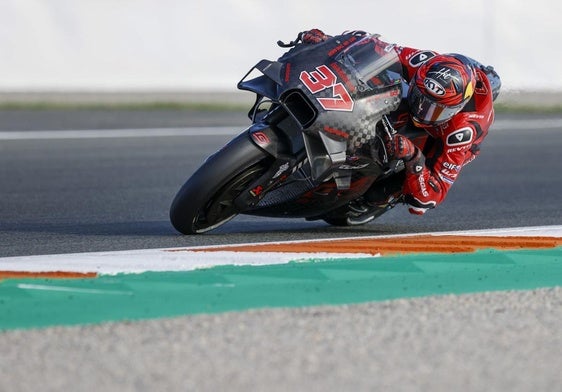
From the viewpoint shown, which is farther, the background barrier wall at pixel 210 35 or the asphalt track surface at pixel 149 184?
the background barrier wall at pixel 210 35

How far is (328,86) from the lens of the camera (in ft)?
19.7

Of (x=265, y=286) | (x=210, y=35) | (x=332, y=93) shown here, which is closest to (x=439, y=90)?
(x=332, y=93)

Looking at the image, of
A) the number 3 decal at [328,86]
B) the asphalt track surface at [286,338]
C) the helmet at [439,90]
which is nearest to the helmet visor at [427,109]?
the helmet at [439,90]

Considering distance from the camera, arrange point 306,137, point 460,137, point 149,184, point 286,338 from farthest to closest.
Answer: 1. point 149,184
2. point 460,137
3. point 306,137
4. point 286,338

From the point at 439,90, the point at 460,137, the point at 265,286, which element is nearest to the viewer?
the point at 265,286

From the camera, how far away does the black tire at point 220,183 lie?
6031 mm

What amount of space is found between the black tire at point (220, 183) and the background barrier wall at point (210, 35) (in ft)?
28.1

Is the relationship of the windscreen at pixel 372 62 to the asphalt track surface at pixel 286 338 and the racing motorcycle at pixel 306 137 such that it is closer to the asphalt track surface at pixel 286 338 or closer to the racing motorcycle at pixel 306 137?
the racing motorcycle at pixel 306 137

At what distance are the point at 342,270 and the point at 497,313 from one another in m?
0.86

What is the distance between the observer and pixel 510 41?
50.2ft

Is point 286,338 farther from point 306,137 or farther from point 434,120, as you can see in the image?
point 434,120

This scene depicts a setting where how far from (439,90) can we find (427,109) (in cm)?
14

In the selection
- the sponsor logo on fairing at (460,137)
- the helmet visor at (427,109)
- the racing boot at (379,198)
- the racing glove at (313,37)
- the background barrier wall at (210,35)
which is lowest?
the background barrier wall at (210,35)

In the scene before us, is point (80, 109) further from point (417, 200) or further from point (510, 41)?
point (417, 200)
